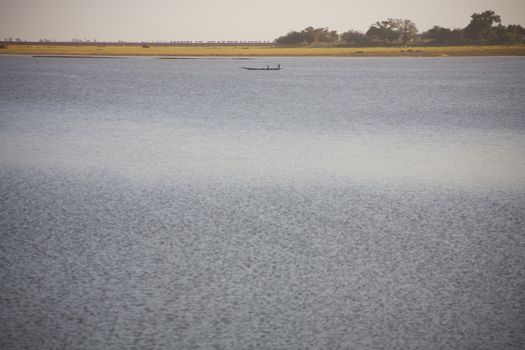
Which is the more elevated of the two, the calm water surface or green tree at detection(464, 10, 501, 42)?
green tree at detection(464, 10, 501, 42)

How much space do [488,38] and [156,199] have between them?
16383cm

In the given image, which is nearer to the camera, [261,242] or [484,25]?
[261,242]

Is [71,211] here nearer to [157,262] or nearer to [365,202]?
[157,262]

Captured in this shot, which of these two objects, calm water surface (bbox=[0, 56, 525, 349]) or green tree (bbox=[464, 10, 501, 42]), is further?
green tree (bbox=[464, 10, 501, 42])

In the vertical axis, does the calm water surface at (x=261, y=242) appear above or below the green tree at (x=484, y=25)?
below

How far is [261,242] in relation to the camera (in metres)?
6.31

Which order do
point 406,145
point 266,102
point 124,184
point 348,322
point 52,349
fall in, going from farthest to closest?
point 266,102 → point 406,145 → point 124,184 → point 348,322 → point 52,349

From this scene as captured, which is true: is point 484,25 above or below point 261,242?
→ above

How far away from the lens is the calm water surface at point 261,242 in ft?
13.9

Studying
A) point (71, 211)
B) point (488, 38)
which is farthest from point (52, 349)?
point (488, 38)

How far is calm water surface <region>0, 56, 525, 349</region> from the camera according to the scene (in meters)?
4.25

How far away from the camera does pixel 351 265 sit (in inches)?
219

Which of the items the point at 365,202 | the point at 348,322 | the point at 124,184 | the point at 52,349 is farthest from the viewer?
the point at 124,184

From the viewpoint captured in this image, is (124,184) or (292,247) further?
(124,184)
